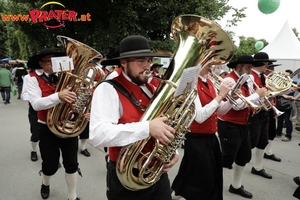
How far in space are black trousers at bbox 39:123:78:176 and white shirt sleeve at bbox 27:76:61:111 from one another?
1.02ft

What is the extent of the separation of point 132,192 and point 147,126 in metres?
0.63

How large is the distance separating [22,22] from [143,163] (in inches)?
493

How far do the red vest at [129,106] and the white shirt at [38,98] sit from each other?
3.92ft

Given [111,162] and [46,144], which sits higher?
[111,162]

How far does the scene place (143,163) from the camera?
1.78m

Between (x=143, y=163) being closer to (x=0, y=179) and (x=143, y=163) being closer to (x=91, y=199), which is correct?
(x=91, y=199)

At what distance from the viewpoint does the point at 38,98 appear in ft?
9.57

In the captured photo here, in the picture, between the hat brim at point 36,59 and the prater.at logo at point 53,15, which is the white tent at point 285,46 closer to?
the prater.at logo at point 53,15

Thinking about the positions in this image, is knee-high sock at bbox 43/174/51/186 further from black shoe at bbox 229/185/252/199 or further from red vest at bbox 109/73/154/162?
black shoe at bbox 229/185/252/199

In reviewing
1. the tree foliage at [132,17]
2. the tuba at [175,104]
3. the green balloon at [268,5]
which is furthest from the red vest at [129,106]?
the green balloon at [268,5]

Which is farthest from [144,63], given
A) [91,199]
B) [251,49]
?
[251,49]

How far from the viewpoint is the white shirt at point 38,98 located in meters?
2.78

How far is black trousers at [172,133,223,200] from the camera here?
277 centimetres

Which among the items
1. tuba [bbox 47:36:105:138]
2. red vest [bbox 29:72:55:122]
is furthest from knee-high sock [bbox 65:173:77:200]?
red vest [bbox 29:72:55:122]
